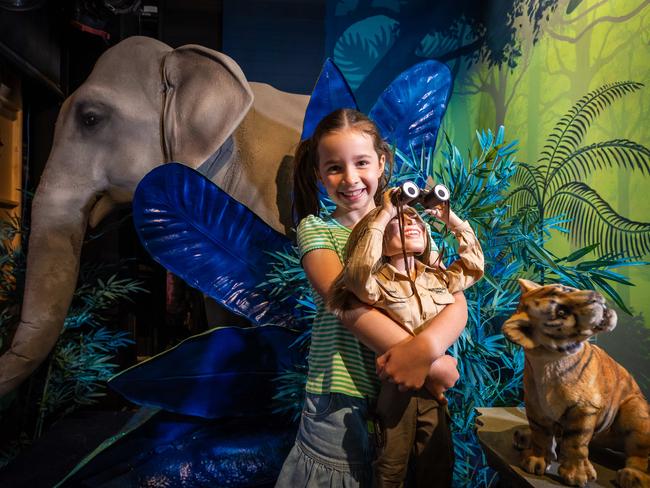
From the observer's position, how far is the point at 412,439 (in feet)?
2.67

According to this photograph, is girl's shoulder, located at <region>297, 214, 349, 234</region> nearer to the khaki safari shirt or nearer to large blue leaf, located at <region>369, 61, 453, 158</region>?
the khaki safari shirt

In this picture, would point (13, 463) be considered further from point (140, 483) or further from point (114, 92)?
point (114, 92)

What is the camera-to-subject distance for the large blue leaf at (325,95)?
1.69m

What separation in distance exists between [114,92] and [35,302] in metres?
0.86

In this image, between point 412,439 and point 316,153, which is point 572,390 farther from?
point 316,153

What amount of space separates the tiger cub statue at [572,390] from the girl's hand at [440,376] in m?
0.11

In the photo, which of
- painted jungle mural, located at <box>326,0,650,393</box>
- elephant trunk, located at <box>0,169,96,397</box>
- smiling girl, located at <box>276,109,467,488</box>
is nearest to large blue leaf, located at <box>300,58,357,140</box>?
painted jungle mural, located at <box>326,0,650,393</box>

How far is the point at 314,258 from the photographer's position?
0.91 m

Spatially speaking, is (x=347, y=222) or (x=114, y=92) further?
(x=114, y=92)

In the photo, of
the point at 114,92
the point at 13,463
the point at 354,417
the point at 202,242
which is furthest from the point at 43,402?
the point at 354,417

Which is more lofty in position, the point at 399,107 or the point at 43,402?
the point at 399,107

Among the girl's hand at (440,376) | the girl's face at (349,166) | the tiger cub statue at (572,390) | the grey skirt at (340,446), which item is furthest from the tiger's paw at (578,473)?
the girl's face at (349,166)

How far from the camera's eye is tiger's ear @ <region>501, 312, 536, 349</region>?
0.78 m

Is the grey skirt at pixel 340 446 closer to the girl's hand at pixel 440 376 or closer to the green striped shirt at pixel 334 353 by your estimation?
the green striped shirt at pixel 334 353
